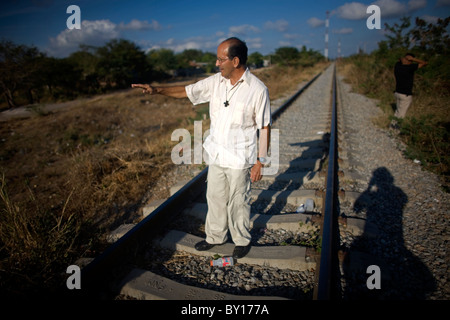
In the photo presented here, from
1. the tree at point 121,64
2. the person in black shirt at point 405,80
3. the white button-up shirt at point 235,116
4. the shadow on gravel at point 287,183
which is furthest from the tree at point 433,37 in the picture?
the tree at point 121,64

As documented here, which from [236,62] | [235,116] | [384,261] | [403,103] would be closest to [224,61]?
[236,62]

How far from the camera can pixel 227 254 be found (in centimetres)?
255

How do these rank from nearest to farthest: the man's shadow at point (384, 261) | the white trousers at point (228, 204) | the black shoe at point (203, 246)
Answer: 1. the man's shadow at point (384, 261)
2. the white trousers at point (228, 204)
3. the black shoe at point (203, 246)

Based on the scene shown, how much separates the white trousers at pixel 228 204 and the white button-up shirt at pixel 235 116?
0.13 metres

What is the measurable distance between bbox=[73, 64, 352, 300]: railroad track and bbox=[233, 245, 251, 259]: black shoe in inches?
1.9

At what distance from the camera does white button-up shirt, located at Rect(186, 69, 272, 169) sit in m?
2.17

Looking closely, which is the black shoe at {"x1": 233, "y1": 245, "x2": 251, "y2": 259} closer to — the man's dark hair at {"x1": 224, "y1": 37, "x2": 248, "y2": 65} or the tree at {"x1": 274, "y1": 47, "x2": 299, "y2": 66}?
the man's dark hair at {"x1": 224, "y1": 37, "x2": 248, "y2": 65}

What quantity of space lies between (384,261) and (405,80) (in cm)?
624

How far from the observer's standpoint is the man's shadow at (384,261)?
81.6 inches

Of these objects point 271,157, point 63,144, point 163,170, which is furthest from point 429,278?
point 63,144

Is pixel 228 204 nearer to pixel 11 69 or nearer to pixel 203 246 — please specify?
pixel 203 246

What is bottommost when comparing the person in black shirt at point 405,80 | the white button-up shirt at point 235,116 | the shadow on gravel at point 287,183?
the shadow on gravel at point 287,183

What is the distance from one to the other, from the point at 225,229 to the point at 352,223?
4.66 ft

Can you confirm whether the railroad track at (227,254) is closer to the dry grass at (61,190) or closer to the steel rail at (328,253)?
the steel rail at (328,253)
